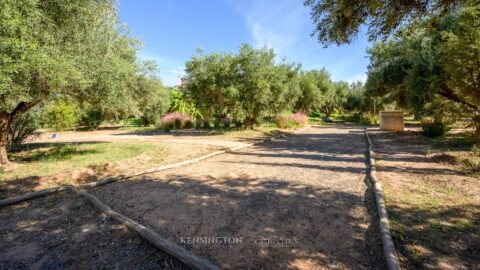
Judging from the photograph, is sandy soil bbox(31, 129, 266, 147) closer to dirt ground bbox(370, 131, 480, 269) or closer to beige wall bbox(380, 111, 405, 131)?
dirt ground bbox(370, 131, 480, 269)

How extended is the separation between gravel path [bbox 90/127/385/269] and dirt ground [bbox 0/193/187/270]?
0.43 metres

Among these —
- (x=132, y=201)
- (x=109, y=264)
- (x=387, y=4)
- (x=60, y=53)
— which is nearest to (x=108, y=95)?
(x=60, y=53)

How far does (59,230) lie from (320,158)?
7888mm

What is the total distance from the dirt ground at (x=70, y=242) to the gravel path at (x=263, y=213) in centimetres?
43

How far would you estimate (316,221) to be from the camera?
3.91 metres

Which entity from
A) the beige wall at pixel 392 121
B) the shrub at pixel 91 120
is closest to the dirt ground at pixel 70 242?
A: the beige wall at pixel 392 121

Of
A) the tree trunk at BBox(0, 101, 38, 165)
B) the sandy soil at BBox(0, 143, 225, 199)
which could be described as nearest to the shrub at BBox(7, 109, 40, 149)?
the tree trunk at BBox(0, 101, 38, 165)

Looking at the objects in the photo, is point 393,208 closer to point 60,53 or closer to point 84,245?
point 84,245

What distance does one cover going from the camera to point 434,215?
3994 millimetres

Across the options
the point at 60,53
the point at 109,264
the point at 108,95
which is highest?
the point at 60,53

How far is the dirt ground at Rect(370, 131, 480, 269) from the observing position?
2.95 metres

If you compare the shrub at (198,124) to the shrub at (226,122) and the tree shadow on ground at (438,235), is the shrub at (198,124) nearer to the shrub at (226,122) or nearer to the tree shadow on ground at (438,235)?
the shrub at (226,122)

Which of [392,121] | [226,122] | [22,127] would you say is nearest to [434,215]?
[22,127]

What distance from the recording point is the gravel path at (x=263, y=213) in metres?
3.04
